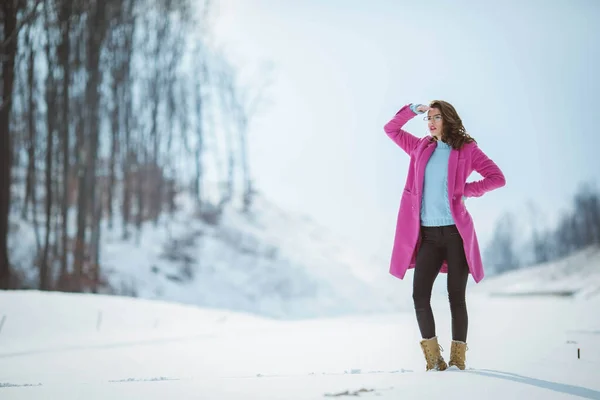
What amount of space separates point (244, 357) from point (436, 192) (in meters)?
2.30

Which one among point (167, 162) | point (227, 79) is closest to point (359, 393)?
point (167, 162)

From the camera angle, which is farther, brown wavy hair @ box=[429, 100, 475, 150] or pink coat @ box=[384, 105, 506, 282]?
brown wavy hair @ box=[429, 100, 475, 150]

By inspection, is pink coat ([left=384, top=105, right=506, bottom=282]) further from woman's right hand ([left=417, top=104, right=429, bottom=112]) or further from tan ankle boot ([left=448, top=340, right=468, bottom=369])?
tan ankle boot ([left=448, top=340, right=468, bottom=369])

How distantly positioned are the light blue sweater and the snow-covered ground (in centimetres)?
81

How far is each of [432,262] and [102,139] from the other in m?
17.2

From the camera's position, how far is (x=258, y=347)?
5.35 metres

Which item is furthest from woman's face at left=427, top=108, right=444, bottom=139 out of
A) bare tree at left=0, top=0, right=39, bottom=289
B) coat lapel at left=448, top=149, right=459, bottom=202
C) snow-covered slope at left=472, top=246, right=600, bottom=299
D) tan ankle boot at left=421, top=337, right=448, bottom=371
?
snow-covered slope at left=472, top=246, right=600, bottom=299

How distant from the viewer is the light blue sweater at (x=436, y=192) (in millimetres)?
3152

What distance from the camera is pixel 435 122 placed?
129 inches

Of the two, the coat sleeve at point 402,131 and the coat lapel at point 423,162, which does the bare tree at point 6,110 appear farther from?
the coat lapel at point 423,162

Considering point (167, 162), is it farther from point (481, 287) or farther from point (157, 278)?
point (481, 287)

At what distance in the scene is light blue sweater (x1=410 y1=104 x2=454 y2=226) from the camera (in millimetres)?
3152

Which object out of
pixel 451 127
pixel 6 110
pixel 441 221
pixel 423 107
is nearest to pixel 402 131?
pixel 423 107

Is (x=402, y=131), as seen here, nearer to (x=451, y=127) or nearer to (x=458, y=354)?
(x=451, y=127)
